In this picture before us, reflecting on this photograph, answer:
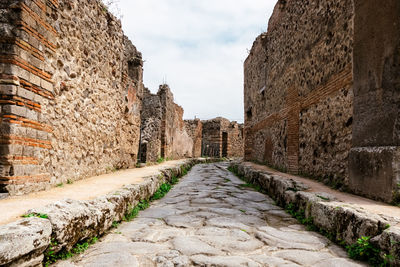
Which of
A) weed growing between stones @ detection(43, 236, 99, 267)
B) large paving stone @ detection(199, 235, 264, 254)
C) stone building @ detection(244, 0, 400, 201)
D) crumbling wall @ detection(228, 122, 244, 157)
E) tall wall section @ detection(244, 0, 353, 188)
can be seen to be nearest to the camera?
weed growing between stones @ detection(43, 236, 99, 267)

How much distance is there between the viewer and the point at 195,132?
18938 millimetres

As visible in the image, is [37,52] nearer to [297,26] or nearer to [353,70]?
[353,70]

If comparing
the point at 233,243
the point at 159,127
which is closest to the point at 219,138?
the point at 159,127

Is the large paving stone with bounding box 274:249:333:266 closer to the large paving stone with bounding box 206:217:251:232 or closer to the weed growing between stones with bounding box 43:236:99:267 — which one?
the large paving stone with bounding box 206:217:251:232

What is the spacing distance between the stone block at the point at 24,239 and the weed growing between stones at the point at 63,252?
0.31 ft

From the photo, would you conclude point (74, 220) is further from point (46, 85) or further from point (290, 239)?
point (46, 85)

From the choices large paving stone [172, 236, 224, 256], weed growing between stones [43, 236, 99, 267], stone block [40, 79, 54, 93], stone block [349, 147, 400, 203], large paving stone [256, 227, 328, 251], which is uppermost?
stone block [40, 79, 54, 93]

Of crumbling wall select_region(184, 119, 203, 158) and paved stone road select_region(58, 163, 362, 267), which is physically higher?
crumbling wall select_region(184, 119, 203, 158)

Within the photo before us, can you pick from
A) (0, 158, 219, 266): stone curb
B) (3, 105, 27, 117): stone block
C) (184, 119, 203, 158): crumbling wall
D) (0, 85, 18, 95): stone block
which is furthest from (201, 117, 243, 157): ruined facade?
(0, 85, 18, 95): stone block

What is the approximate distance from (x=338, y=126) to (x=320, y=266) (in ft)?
10.5

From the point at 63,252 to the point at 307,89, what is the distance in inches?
226

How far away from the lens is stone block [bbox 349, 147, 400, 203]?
9.86 ft

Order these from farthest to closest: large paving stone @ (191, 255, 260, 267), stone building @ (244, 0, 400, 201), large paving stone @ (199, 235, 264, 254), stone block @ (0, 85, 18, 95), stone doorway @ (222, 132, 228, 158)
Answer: stone doorway @ (222, 132, 228, 158), stone building @ (244, 0, 400, 201), stone block @ (0, 85, 18, 95), large paving stone @ (199, 235, 264, 254), large paving stone @ (191, 255, 260, 267)

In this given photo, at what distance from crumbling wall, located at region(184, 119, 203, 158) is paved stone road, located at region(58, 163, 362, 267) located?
1460cm
